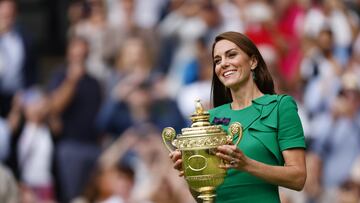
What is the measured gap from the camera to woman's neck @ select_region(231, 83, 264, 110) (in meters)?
5.87

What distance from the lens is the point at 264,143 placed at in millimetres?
5656

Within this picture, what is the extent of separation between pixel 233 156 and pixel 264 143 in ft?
1.22

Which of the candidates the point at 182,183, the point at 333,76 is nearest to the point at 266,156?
the point at 182,183

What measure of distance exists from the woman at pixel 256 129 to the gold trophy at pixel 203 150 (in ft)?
0.19

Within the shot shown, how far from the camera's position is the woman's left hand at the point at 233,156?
530 centimetres

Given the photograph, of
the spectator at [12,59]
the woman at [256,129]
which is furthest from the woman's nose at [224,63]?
the spectator at [12,59]

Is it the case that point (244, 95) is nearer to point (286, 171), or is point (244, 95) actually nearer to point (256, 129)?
A: point (256, 129)

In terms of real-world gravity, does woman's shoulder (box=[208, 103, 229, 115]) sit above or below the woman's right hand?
above

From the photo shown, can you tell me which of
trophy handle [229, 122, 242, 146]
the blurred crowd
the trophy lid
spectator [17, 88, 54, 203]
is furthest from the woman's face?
spectator [17, 88, 54, 203]

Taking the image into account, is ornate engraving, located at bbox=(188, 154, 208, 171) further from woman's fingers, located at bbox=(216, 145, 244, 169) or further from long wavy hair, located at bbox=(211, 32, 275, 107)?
long wavy hair, located at bbox=(211, 32, 275, 107)

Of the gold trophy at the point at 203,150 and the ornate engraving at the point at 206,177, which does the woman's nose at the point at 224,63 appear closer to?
the gold trophy at the point at 203,150

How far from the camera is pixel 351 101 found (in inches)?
529

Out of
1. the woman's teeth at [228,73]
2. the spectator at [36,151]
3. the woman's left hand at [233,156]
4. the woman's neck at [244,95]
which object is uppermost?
the spectator at [36,151]

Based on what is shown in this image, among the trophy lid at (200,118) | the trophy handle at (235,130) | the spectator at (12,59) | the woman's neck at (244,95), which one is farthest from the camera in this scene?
the spectator at (12,59)
